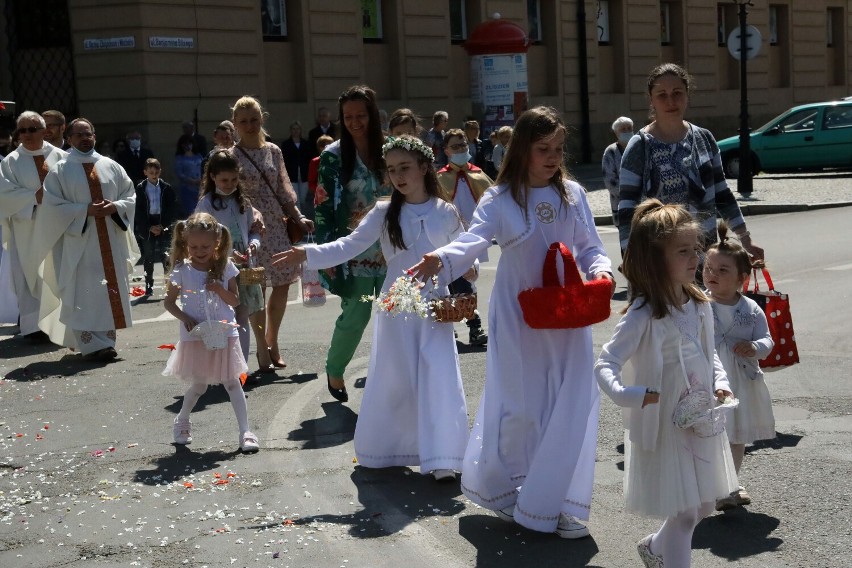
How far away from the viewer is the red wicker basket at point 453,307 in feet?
19.9

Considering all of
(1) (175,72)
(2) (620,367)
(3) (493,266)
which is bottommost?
(3) (493,266)

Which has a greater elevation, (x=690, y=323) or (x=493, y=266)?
(x=690, y=323)

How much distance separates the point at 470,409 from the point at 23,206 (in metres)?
5.22

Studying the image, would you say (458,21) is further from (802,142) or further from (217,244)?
(217,244)

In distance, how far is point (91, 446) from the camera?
7.68 metres

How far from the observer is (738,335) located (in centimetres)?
622

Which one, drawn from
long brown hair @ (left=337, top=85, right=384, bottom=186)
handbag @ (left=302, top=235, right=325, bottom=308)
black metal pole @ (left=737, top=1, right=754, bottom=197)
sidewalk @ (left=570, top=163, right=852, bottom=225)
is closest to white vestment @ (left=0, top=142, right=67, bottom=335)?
handbag @ (left=302, top=235, right=325, bottom=308)

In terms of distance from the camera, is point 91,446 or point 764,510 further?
point 91,446

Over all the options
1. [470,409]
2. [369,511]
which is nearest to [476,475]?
[369,511]

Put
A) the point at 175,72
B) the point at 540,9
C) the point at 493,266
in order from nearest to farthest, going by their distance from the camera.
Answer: the point at 493,266, the point at 175,72, the point at 540,9

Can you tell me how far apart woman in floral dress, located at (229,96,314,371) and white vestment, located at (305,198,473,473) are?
298 centimetres

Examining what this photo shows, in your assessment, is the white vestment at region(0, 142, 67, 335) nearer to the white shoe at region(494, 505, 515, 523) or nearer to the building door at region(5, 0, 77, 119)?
the white shoe at region(494, 505, 515, 523)

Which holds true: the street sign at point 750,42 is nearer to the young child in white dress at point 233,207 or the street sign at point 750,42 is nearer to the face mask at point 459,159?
the face mask at point 459,159

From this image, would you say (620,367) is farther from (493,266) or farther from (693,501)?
(493,266)
